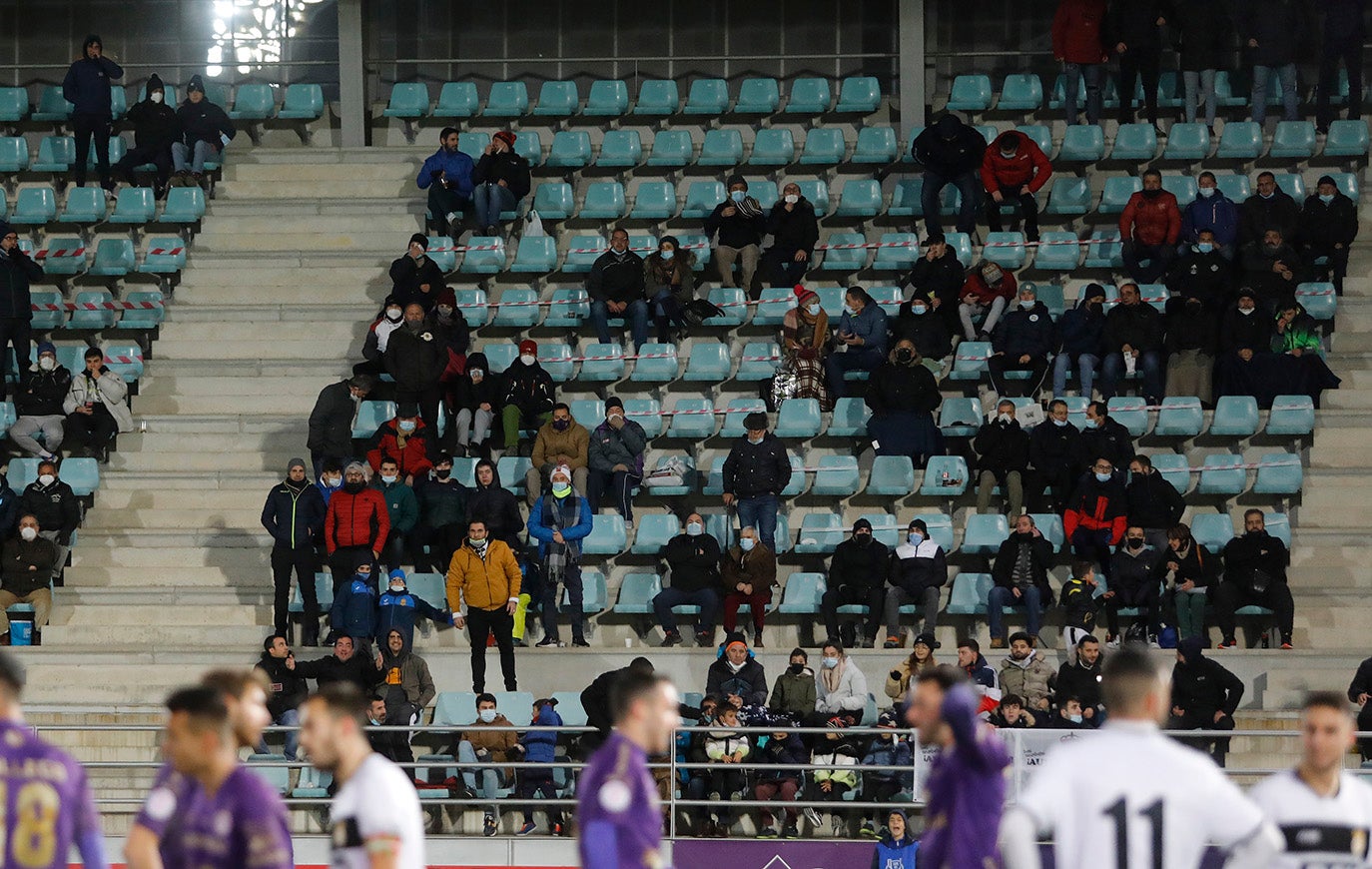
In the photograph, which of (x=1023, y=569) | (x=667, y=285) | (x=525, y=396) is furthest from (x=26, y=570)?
(x=1023, y=569)

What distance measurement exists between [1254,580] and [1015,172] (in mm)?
5759

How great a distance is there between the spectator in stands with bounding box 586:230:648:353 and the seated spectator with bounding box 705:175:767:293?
110cm

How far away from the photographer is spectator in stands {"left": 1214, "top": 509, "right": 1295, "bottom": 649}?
16.5 metres

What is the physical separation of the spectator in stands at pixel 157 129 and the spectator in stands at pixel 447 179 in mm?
3013

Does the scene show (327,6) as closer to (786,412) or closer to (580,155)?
(580,155)

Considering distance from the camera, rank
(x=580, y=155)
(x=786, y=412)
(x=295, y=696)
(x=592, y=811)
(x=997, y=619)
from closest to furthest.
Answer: (x=592, y=811)
(x=295, y=696)
(x=997, y=619)
(x=786, y=412)
(x=580, y=155)

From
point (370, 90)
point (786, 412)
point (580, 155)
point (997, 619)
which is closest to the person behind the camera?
point (997, 619)

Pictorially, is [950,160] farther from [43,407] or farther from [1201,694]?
[43,407]

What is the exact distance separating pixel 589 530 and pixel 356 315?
4794mm

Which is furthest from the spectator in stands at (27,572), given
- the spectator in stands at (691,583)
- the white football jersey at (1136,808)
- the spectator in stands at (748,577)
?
the white football jersey at (1136,808)

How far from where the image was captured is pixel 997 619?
16703 millimetres

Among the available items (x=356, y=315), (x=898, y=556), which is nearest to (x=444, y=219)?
(x=356, y=315)

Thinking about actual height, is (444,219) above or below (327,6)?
below

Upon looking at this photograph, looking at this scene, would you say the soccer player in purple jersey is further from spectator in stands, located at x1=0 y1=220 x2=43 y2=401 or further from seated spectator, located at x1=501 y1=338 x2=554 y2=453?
spectator in stands, located at x1=0 y1=220 x2=43 y2=401
